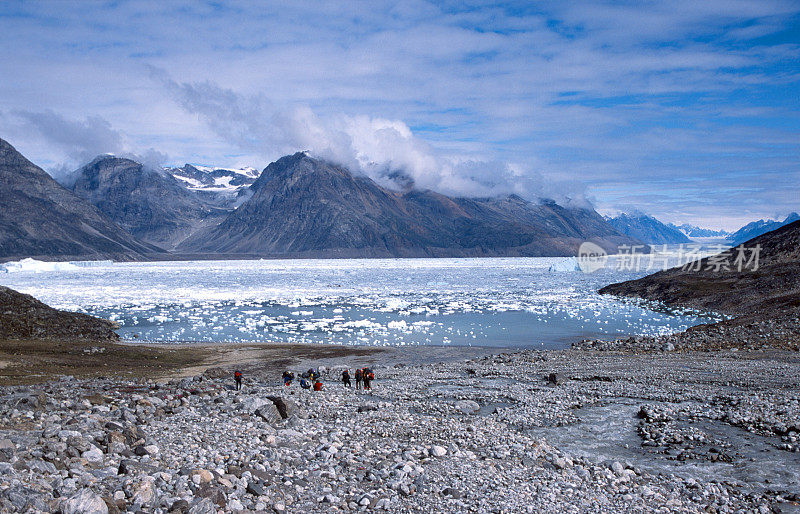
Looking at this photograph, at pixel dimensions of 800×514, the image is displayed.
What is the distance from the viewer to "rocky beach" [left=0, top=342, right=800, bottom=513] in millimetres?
10703

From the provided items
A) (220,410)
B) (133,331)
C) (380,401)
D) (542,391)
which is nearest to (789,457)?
(542,391)

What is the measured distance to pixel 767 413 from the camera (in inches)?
723

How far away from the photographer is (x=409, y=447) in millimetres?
14547

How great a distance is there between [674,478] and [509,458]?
11.8 feet

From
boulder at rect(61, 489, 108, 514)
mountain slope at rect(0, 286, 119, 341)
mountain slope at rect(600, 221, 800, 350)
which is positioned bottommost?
mountain slope at rect(0, 286, 119, 341)

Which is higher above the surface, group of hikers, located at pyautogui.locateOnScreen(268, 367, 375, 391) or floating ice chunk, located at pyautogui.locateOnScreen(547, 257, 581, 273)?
floating ice chunk, located at pyautogui.locateOnScreen(547, 257, 581, 273)

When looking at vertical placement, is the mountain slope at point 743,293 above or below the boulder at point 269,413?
above

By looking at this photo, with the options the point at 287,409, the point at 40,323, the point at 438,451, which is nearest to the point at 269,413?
the point at 287,409

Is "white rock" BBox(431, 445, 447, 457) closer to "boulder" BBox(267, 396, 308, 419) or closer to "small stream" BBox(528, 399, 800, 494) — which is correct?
"small stream" BBox(528, 399, 800, 494)

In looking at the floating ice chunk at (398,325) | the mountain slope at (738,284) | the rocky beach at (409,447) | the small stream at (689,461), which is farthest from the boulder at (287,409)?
the mountain slope at (738,284)

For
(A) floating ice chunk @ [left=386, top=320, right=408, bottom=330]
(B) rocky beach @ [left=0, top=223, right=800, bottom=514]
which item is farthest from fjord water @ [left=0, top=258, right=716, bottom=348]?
(B) rocky beach @ [left=0, top=223, right=800, bottom=514]

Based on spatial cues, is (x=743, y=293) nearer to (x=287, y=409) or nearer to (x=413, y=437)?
(x=413, y=437)

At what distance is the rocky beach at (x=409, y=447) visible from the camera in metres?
10.7

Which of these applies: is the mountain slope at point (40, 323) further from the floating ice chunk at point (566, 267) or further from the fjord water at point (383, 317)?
the floating ice chunk at point (566, 267)
